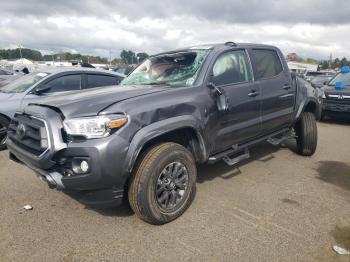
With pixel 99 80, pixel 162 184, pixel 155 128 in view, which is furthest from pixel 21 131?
pixel 99 80

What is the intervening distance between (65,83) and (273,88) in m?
4.07

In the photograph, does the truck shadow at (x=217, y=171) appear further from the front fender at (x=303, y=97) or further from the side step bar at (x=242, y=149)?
the front fender at (x=303, y=97)

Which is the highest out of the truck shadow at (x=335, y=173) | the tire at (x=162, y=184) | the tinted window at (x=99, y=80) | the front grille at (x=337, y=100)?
the tinted window at (x=99, y=80)

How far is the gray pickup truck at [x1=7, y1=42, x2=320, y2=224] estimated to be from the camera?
8.97ft

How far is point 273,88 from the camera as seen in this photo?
4543 mm

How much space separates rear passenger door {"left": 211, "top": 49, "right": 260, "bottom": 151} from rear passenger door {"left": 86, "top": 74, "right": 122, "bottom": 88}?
3.63 metres

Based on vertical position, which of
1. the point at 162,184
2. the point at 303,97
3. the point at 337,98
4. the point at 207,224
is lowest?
the point at 207,224

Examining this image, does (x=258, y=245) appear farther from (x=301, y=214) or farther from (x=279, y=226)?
(x=301, y=214)

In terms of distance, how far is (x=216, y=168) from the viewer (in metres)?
4.84

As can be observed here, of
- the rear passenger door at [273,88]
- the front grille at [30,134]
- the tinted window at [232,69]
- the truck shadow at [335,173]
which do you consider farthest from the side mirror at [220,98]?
the truck shadow at [335,173]

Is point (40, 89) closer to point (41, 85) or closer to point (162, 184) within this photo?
point (41, 85)

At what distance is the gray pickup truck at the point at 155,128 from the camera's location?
108 inches

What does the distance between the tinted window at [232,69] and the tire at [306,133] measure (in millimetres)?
1817

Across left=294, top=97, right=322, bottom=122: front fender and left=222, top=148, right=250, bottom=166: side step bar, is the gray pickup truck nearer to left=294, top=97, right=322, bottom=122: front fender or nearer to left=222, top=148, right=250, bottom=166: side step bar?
left=222, top=148, right=250, bottom=166: side step bar
